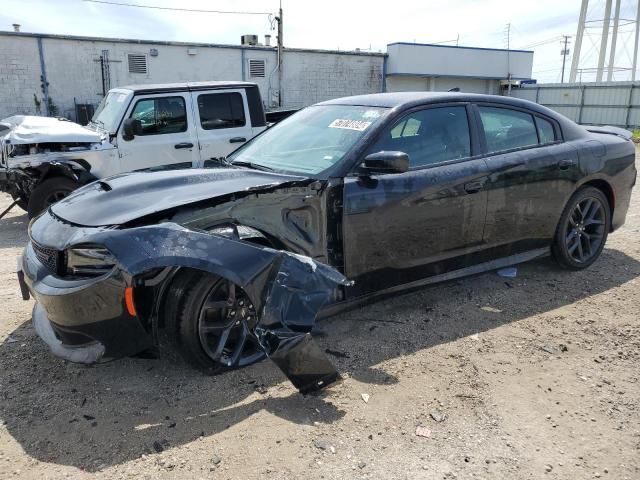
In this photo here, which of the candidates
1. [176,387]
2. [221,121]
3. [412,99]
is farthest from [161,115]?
[176,387]

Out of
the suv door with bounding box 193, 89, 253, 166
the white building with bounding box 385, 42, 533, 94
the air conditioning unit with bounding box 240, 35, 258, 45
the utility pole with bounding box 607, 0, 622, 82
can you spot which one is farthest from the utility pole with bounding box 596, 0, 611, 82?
the suv door with bounding box 193, 89, 253, 166

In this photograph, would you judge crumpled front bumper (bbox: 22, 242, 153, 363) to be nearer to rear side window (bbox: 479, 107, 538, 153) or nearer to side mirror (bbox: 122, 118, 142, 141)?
rear side window (bbox: 479, 107, 538, 153)

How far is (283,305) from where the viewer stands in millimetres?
2932

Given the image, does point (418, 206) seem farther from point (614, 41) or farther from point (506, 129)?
point (614, 41)

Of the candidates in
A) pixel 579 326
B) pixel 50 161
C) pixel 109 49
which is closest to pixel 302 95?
pixel 109 49

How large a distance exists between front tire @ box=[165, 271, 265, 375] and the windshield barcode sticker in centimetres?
152

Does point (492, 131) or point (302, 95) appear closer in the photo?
point (492, 131)

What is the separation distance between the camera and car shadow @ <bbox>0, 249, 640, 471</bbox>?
267cm

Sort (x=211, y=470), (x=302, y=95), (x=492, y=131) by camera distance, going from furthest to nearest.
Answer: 1. (x=302, y=95)
2. (x=492, y=131)
3. (x=211, y=470)

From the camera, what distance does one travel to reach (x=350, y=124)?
398cm

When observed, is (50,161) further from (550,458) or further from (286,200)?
(550,458)

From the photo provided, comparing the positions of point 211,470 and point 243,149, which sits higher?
point 243,149

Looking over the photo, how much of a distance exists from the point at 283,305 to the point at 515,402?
1.40 m

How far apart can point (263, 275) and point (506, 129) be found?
2640 mm
